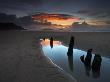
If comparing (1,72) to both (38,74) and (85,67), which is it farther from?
(85,67)

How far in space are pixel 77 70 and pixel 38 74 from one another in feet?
13.6

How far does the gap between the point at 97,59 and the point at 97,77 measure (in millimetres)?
1523

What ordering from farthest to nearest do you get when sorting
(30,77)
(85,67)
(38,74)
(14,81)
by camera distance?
(85,67)
(38,74)
(30,77)
(14,81)

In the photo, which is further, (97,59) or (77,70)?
(77,70)

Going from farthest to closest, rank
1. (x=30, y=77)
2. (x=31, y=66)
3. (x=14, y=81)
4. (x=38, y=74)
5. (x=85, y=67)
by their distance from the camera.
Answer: (x=85, y=67), (x=31, y=66), (x=38, y=74), (x=30, y=77), (x=14, y=81)

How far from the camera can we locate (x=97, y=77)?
1374 cm

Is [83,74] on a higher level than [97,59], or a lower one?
lower

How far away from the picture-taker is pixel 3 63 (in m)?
16.3

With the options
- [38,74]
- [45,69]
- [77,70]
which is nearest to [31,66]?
[45,69]

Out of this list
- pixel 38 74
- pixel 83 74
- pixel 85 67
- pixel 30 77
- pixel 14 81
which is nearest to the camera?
pixel 14 81

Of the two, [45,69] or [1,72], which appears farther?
[45,69]

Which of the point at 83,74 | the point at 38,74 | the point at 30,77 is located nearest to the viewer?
the point at 30,77

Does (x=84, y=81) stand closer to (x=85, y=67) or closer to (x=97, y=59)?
(x=97, y=59)

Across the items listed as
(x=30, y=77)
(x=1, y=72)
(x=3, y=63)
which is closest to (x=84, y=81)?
(x=30, y=77)
